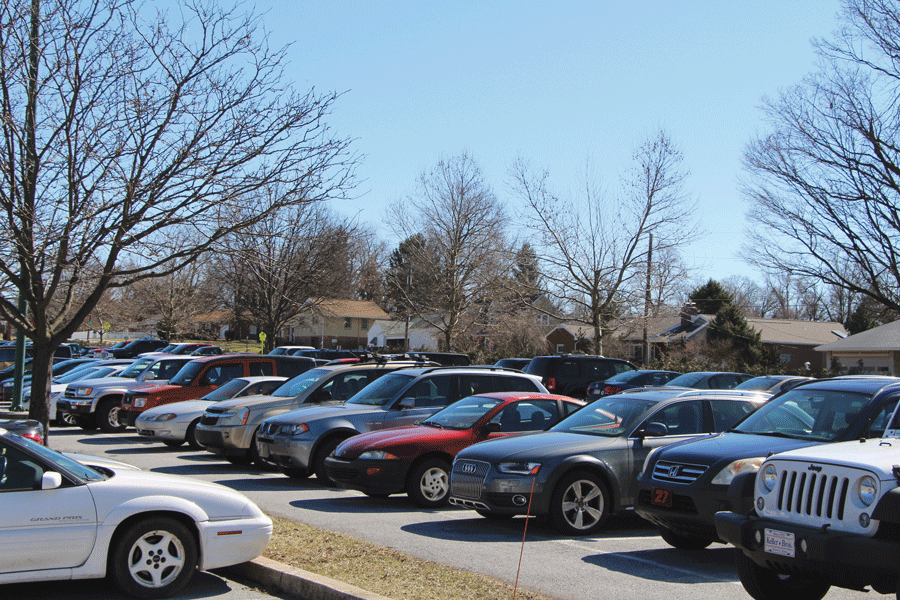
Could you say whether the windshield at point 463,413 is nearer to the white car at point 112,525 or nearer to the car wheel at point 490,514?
the car wheel at point 490,514

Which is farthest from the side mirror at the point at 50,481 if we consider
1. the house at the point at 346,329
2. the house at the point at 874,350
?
the house at the point at 346,329

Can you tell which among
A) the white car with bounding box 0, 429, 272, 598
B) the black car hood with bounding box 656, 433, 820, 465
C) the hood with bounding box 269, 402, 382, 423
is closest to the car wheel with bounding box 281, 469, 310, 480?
the hood with bounding box 269, 402, 382, 423

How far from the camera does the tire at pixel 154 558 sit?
6.12 m

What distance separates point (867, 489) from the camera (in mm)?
5027

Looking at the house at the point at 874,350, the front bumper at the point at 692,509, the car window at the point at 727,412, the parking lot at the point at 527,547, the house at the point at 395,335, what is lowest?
the parking lot at the point at 527,547

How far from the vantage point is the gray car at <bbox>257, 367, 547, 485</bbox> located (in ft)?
39.8

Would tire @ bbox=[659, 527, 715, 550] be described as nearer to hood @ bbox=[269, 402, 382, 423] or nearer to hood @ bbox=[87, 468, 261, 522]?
hood @ bbox=[87, 468, 261, 522]

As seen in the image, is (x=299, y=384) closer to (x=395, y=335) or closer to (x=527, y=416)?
(x=527, y=416)

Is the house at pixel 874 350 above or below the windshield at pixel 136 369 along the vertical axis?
above

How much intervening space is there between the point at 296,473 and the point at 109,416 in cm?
907

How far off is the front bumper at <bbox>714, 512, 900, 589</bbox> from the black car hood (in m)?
2.04

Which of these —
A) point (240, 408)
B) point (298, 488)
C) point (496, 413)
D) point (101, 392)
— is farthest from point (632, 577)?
point (101, 392)

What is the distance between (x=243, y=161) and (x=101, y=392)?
1222 centimetres

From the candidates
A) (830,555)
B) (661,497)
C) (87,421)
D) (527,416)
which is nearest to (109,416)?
(87,421)
